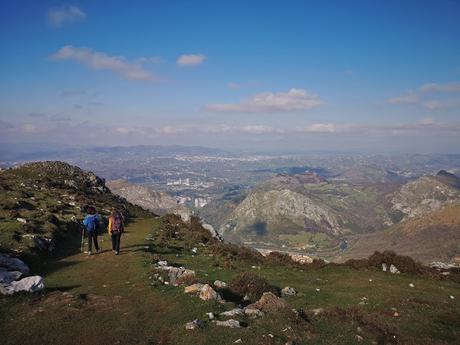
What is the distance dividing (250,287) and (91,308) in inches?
350

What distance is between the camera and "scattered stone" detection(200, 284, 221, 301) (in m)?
18.6

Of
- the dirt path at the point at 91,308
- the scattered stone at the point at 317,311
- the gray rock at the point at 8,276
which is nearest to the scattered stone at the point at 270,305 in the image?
the scattered stone at the point at 317,311

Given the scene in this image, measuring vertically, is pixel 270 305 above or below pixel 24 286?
below

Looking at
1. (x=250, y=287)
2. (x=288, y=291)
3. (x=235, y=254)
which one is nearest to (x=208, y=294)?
(x=250, y=287)

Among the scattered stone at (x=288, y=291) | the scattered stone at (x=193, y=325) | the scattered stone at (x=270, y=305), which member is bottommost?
the scattered stone at (x=288, y=291)

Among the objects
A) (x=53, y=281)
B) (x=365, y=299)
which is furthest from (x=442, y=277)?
(x=53, y=281)

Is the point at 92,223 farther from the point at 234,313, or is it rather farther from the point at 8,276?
the point at 234,313

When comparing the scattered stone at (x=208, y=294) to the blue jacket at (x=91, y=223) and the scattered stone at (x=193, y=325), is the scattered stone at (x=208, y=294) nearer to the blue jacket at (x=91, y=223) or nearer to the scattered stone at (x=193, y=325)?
the scattered stone at (x=193, y=325)

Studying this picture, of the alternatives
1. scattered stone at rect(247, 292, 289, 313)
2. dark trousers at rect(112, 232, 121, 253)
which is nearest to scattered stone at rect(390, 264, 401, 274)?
scattered stone at rect(247, 292, 289, 313)

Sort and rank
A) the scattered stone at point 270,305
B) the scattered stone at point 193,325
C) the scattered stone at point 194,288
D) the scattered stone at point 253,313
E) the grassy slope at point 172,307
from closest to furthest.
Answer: the grassy slope at point 172,307 < the scattered stone at point 193,325 < the scattered stone at point 253,313 < the scattered stone at point 270,305 < the scattered stone at point 194,288

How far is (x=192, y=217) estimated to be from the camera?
5306 cm

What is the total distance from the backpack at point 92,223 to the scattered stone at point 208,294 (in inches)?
513

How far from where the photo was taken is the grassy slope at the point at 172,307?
46.6ft

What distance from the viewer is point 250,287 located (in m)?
21.3
